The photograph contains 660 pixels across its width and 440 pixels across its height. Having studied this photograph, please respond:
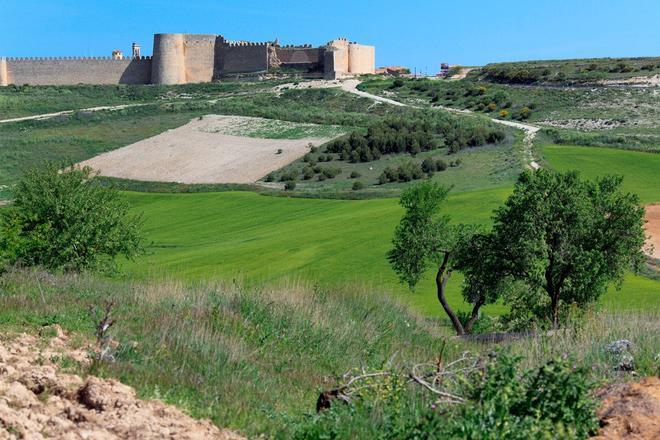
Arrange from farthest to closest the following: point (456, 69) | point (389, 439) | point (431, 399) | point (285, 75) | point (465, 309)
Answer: point (456, 69) < point (285, 75) < point (465, 309) < point (431, 399) < point (389, 439)

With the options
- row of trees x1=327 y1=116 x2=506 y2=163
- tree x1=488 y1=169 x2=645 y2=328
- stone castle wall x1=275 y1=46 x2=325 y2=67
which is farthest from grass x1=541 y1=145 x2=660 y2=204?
stone castle wall x1=275 y1=46 x2=325 y2=67

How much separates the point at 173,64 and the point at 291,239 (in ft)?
304

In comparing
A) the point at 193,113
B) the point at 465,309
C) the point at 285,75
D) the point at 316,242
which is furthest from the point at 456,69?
the point at 465,309

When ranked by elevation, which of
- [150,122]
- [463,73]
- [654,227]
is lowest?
[654,227]

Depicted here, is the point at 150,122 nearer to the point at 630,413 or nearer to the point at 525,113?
the point at 525,113

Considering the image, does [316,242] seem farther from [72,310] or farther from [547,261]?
[72,310]

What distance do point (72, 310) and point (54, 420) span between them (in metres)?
4.27

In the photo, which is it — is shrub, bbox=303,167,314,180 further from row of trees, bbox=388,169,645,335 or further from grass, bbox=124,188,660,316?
row of trees, bbox=388,169,645,335

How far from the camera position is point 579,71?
11044 cm

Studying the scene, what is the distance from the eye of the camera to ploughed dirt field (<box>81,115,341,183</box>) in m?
63.4

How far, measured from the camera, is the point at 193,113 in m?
89.4

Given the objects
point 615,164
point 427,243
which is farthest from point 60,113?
point 427,243

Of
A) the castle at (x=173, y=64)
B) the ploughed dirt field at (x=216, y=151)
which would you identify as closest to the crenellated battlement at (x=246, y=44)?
the castle at (x=173, y=64)

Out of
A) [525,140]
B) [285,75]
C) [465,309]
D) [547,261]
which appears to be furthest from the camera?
[285,75]
